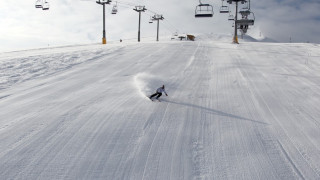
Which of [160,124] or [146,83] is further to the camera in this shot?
[146,83]

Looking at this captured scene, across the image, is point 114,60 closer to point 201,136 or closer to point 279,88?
point 279,88

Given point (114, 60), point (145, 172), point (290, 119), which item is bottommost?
point (145, 172)

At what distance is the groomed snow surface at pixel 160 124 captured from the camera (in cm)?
664

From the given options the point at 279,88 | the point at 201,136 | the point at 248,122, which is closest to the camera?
the point at 201,136

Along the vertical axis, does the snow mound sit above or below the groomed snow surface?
above

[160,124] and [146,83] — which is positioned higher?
[146,83]

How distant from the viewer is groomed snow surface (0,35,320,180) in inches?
261

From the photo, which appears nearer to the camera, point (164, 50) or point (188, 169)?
→ point (188, 169)

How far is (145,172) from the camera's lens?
21.3 feet

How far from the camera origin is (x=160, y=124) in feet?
29.9

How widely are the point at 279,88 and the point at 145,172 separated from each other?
9617mm

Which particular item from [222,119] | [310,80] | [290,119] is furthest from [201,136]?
[310,80]

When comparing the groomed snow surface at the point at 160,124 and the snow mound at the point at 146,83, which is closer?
the groomed snow surface at the point at 160,124

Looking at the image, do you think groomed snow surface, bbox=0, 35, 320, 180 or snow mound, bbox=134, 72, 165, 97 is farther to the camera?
snow mound, bbox=134, 72, 165, 97
